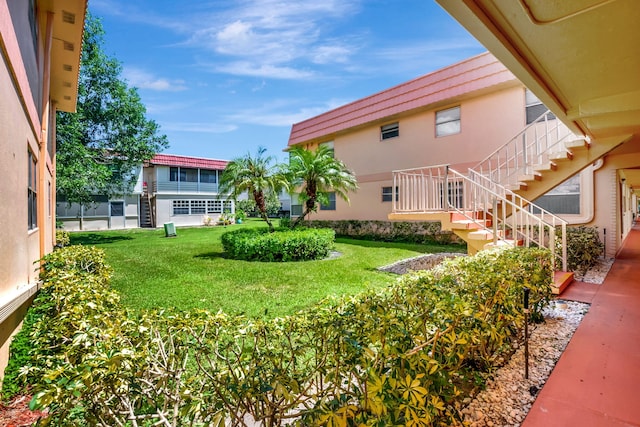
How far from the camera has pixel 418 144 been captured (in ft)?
42.1

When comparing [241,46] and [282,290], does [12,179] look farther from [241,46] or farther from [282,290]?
[241,46]

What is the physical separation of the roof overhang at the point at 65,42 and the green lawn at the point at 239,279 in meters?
4.68

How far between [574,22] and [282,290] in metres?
5.46

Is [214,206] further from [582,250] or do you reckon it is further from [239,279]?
[582,250]

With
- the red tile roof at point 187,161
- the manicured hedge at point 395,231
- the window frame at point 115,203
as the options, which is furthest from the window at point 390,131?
the window frame at point 115,203

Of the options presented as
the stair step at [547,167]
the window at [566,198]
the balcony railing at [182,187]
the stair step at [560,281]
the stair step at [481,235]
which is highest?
the balcony railing at [182,187]

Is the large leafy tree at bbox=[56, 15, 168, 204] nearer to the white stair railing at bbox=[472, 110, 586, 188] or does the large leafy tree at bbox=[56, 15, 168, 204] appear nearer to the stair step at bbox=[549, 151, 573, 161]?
the white stair railing at bbox=[472, 110, 586, 188]

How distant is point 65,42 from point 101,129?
35.7 feet

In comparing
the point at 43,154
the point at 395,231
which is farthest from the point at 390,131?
the point at 43,154

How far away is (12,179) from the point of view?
2961 millimetres

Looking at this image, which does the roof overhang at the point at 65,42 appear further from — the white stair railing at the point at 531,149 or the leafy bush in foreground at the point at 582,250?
the leafy bush in foreground at the point at 582,250

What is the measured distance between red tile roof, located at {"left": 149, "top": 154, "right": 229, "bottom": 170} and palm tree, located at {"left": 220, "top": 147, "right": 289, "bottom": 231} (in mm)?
14692

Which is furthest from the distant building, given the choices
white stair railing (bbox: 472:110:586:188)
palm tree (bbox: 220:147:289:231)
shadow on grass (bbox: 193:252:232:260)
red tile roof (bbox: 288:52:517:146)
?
white stair railing (bbox: 472:110:586:188)

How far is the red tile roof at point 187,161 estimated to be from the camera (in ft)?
82.4
